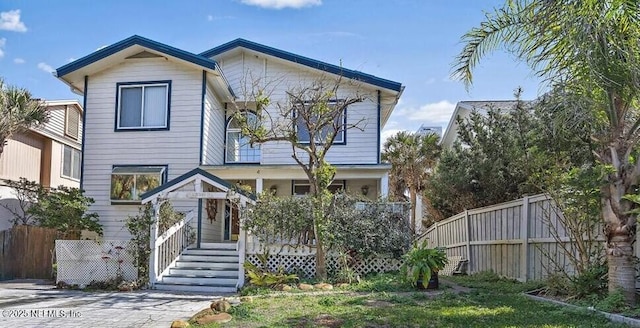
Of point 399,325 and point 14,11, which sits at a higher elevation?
point 14,11

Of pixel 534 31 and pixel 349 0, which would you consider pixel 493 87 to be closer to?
pixel 534 31

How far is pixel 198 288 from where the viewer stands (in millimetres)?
11508

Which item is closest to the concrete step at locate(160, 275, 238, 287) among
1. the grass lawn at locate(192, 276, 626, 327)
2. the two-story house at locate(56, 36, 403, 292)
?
the grass lawn at locate(192, 276, 626, 327)

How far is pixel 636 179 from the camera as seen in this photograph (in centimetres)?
723

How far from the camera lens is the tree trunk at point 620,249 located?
22.9ft

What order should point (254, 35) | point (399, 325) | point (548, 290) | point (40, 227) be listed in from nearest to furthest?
point (399, 325), point (548, 290), point (40, 227), point (254, 35)

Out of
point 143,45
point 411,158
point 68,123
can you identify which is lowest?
point 411,158

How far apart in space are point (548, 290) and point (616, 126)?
3.10m

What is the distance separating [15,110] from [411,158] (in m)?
16.9

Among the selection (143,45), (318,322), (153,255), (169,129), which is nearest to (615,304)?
(318,322)

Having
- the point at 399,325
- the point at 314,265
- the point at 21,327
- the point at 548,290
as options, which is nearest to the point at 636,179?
the point at 548,290

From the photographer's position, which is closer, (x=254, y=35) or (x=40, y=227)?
(x=40, y=227)

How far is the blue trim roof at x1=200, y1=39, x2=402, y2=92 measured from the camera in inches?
627

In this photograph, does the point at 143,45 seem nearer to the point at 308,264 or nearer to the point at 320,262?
the point at 308,264
